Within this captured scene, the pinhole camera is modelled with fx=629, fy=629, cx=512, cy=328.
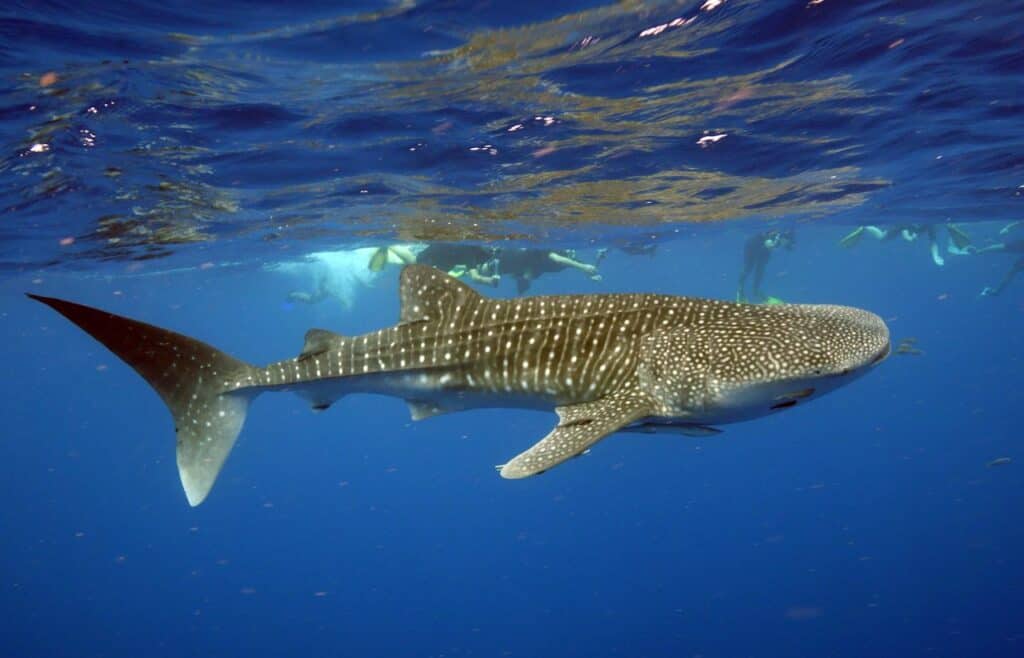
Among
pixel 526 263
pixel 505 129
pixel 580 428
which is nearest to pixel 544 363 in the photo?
pixel 580 428

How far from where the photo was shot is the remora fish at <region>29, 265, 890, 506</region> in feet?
15.8

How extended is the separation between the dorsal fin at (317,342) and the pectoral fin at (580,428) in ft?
8.46

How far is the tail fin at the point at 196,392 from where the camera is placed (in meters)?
5.86

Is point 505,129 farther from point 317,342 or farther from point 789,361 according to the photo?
point 789,361

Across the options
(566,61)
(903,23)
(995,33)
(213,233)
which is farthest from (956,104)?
(213,233)

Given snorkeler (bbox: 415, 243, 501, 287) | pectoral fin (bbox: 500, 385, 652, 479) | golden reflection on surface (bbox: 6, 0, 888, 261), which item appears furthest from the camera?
snorkeler (bbox: 415, 243, 501, 287)

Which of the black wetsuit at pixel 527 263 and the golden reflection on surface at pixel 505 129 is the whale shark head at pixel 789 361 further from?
the black wetsuit at pixel 527 263

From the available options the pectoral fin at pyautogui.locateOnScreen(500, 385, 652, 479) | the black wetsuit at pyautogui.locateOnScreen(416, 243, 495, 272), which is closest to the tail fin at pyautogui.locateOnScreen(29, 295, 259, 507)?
the pectoral fin at pyautogui.locateOnScreen(500, 385, 652, 479)

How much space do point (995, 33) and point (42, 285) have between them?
132ft

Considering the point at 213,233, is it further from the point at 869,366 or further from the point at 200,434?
the point at 869,366

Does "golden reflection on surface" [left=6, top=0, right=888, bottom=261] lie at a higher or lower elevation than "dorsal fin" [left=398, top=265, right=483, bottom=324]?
higher

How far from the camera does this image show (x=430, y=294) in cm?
661

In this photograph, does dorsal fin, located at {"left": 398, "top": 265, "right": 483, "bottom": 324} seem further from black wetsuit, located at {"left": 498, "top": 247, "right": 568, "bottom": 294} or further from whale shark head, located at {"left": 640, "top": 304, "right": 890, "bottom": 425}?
black wetsuit, located at {"left": 498, "top": 247, "right": 568, "bottom": 294}

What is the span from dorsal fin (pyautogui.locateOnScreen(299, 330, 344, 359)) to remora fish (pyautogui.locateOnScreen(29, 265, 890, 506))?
0.02 m
